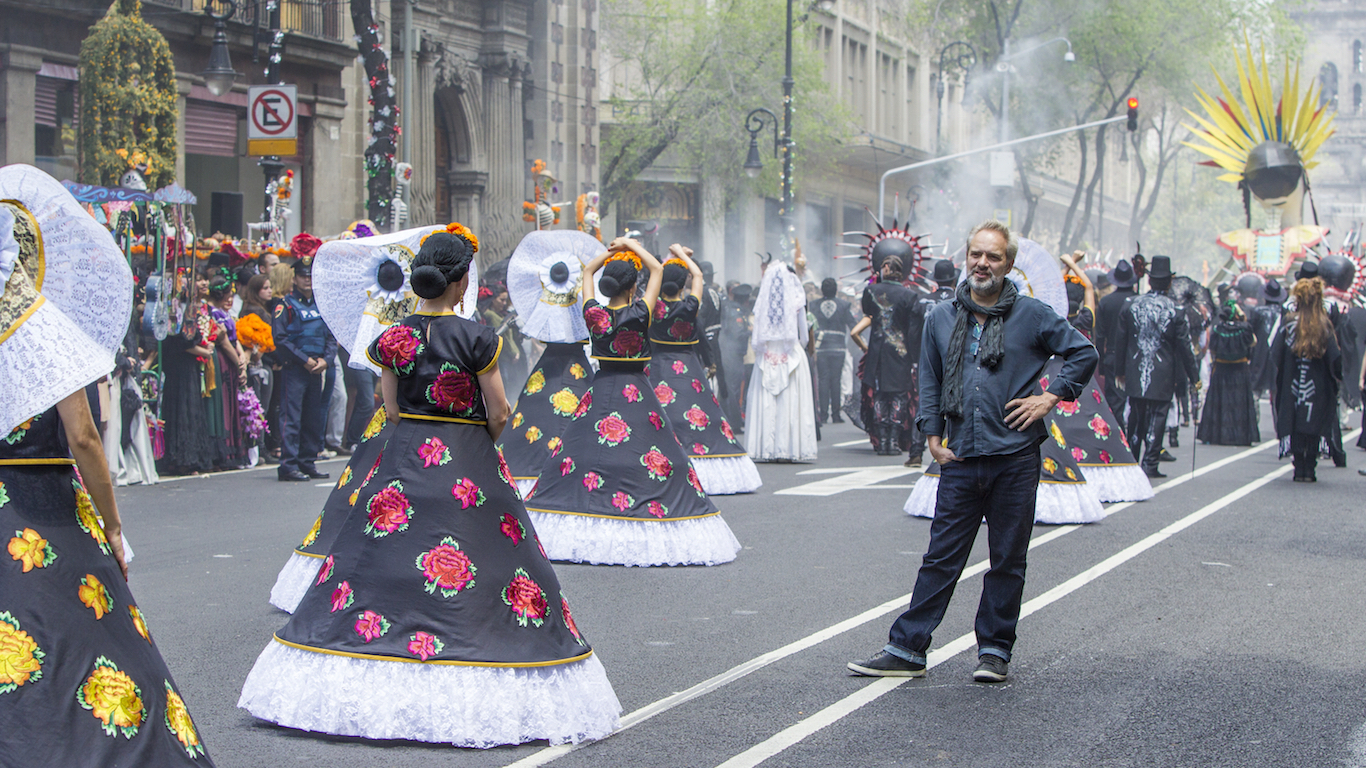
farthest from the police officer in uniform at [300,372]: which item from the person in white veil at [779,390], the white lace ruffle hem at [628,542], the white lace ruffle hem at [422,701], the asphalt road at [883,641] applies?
the white lace ruffle hem at [422,701]

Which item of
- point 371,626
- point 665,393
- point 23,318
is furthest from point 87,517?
point 665,393

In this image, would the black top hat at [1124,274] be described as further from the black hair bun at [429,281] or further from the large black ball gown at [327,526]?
the black hair bun at [429,281]

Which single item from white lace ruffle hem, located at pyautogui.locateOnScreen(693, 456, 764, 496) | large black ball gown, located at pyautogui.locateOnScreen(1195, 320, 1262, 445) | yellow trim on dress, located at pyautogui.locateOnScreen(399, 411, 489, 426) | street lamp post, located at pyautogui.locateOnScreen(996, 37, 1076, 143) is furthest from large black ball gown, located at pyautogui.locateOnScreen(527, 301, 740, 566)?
street lamp post, located at pyautogui.locateOnScreen(996, 37, 1076, 143)

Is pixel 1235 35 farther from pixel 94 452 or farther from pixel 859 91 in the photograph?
pixel 94 452

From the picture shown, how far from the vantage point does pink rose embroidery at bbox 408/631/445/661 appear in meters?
4.97

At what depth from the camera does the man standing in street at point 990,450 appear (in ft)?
20.1

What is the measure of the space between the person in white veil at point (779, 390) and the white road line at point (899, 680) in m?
5.00

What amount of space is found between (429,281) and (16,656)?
211 cm

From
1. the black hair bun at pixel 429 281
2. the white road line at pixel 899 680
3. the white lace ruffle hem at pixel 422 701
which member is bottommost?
the white road line at pixel 899 680

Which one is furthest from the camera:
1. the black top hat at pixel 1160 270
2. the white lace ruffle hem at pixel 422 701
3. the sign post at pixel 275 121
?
the sign post at pixel 275 121

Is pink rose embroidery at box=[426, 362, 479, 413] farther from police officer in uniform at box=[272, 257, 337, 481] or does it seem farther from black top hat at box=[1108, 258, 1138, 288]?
black top hat at box=[1108, 258, 1138, 288]

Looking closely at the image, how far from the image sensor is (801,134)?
1512 inches

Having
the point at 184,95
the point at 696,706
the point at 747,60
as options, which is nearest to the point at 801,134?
the point at 747,60

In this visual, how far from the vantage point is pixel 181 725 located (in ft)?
12.7
